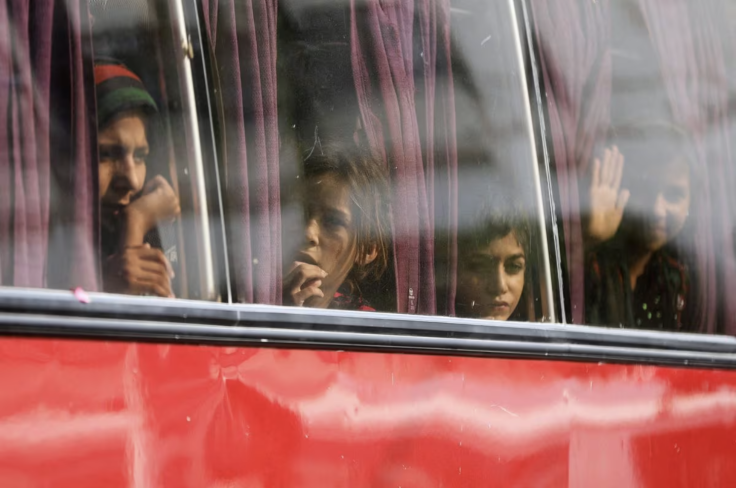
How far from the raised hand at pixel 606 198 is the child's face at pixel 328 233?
0.88 metres

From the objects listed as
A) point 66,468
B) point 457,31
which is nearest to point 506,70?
point 457,31

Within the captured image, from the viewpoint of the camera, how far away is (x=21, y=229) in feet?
5.10

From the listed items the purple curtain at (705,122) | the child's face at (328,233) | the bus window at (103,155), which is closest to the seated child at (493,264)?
the child's face at (328,233)

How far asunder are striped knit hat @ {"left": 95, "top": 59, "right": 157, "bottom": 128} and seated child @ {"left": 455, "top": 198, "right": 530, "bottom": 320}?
0.93 m

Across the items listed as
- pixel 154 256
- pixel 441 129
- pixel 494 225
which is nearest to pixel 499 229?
pixel 494 225

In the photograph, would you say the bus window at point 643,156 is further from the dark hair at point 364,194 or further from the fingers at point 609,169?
the dark hair at point 364,194

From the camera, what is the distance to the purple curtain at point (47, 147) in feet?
5.09

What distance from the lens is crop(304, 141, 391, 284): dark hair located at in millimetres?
2012

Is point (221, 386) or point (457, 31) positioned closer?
point (221, 386)

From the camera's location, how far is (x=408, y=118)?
219 centimetres

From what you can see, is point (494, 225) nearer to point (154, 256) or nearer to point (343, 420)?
A: point (343, 420)

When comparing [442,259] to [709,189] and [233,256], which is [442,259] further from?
[709,189]

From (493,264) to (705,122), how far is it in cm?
121

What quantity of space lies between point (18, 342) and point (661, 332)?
2.00 metres
